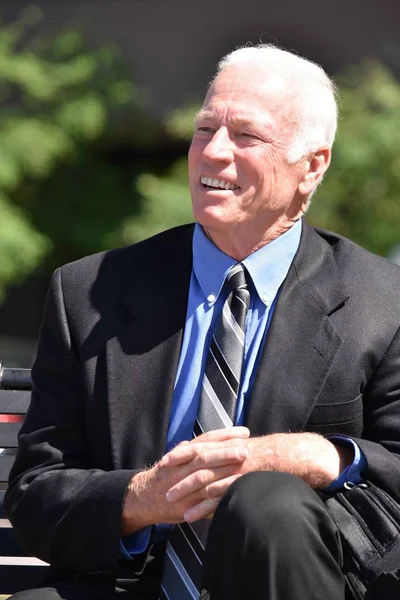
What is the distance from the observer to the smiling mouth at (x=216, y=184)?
2.75 meters

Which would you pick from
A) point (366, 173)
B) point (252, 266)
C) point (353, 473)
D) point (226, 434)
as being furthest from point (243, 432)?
point (366, 173)

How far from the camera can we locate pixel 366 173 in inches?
341

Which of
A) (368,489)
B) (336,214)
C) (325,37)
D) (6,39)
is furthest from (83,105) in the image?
(368,489)

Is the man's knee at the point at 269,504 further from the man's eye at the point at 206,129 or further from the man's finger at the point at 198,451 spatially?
the man's eye at the point at 206,129

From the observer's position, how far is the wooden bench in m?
3.09

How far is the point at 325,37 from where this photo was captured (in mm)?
10852

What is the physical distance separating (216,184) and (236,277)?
0.82 feet

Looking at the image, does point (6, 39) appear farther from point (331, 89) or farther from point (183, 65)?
point (331, 89)

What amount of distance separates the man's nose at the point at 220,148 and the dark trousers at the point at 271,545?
2.94 feet

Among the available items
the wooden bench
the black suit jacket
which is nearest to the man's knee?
the black suit jacket

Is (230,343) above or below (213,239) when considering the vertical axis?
below

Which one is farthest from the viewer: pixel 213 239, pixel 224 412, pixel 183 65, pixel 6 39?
pixel 183 65

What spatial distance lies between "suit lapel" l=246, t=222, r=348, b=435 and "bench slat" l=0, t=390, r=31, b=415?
32.1 inches

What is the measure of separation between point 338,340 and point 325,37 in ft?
28.4
